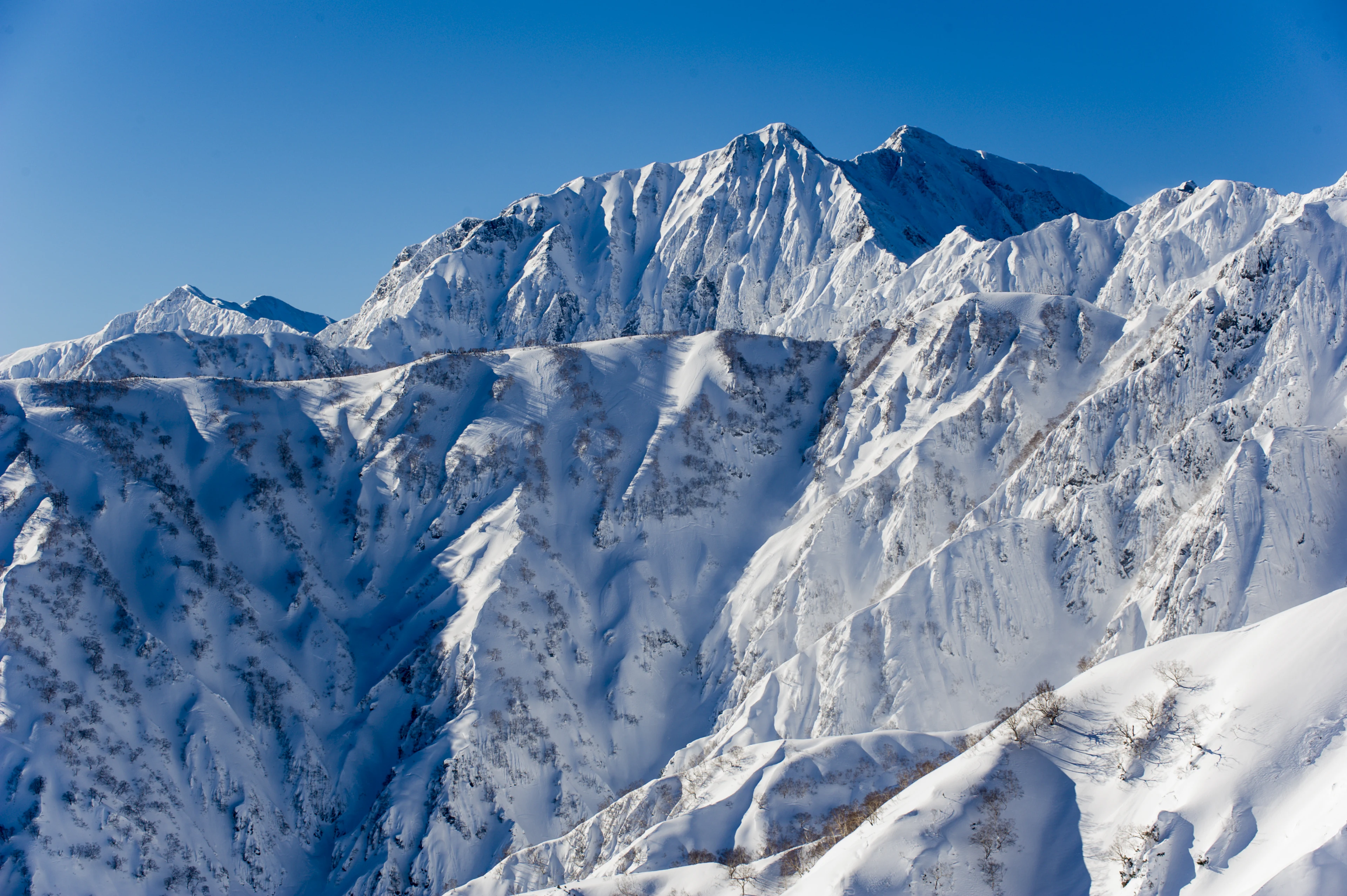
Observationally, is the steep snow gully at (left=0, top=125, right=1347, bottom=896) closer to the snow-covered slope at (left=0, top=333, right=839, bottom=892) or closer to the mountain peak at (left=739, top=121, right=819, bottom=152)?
the snow-covered slope at (left=0, top=333, right=839, bottom=892)

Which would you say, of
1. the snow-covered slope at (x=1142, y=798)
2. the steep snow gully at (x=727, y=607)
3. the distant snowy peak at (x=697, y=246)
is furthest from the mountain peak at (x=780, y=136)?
the snow-covered slope at (x=1142, y=798)

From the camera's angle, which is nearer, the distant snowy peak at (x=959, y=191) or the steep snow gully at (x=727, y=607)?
the steep snow gully at (x=727, y=607)

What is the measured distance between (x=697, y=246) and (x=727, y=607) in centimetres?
8736

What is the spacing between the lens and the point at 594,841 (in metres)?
51.2

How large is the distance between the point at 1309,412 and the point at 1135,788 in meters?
36.6

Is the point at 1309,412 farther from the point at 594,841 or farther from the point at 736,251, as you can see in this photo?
the point at 736,251

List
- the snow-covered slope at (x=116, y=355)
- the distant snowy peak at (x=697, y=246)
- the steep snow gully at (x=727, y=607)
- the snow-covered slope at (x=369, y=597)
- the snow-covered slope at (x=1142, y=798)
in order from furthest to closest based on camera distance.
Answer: the distant snowy peak at (x=697, y=246), the snow-covered slope at (x=116, y=355), the snow-covered slope at (x=369, y=597), the steep snow gully at (x=727, y=607), the snow-covered slope at (x=1142, y=798)

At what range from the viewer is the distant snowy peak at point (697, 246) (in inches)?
5443

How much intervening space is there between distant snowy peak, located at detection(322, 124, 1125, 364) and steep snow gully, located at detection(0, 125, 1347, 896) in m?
35.6

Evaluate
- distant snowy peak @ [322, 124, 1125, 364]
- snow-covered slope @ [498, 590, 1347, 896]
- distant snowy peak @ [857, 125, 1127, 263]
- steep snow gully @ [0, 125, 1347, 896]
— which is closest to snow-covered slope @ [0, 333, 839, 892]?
steep snow gully @ [0, 125, 1347, 896]

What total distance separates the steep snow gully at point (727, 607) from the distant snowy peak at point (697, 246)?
35.6 metres

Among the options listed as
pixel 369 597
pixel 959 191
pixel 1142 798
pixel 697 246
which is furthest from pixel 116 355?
pixel 959 191

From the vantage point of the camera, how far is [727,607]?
75.4 meters

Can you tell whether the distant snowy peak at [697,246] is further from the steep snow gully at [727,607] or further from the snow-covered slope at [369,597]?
the snow-covered slope at [369,597]
